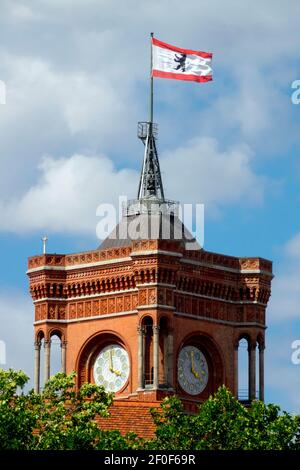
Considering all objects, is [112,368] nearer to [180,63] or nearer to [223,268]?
[223,268]

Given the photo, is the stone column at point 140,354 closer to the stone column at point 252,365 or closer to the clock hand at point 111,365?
the clock hand at point 111,365

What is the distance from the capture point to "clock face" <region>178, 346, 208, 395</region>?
5645 inches

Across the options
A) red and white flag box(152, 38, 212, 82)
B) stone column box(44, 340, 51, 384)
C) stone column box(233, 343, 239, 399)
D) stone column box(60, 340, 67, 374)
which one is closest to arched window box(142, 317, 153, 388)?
stone column box(60, 340, 67, 374)

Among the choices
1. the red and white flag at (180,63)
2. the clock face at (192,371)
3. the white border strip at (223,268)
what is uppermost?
the red and white flag at (180,63)

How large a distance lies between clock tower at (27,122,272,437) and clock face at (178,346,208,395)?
52mm

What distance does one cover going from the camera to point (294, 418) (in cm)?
11812

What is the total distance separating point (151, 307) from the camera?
141000 mm

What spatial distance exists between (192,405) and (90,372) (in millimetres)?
6248

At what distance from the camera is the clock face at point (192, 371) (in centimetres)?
14338

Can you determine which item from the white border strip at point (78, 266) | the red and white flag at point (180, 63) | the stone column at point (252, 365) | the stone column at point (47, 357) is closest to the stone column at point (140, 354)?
the white border strip at point (78, 266)

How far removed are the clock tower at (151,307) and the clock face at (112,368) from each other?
5 cm

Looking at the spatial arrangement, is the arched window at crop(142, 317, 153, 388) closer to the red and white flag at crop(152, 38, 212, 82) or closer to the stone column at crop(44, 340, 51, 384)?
the stone column at crop(44, 340, 51, 384)

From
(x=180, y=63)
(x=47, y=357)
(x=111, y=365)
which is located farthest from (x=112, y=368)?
(x=180, y=63)
